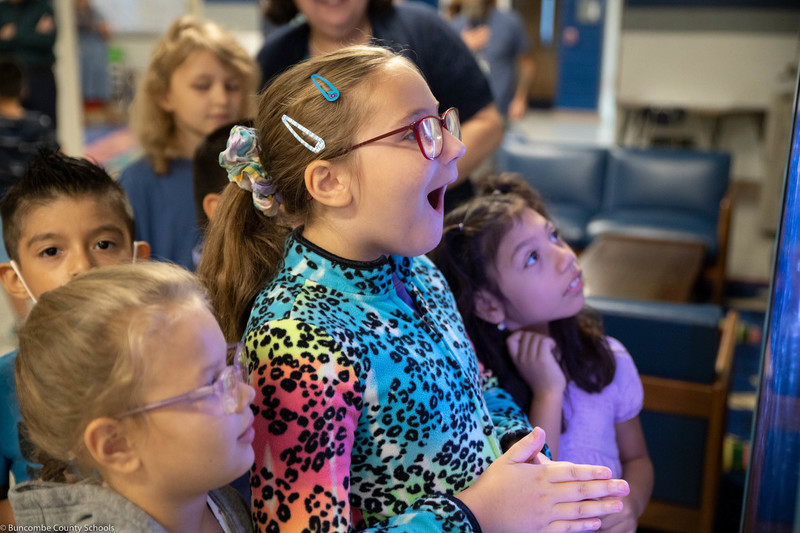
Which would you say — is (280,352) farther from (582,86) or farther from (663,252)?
(582,86)

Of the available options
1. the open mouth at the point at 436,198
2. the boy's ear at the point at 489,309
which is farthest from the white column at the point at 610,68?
the open mouth at the point at 436,198

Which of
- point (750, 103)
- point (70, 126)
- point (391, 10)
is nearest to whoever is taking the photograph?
point (391, 10)

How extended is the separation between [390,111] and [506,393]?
0.67 metres

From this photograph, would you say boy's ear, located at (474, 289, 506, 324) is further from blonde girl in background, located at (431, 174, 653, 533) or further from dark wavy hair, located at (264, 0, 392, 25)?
dark wavy hair, located at (264, 0, 392, 25)

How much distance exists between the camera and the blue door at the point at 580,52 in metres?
12.7

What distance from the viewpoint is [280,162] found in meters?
1.13

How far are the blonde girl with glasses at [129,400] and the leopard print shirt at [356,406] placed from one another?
Answer: 0.20 ft

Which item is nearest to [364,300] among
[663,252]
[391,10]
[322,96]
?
[322,96]

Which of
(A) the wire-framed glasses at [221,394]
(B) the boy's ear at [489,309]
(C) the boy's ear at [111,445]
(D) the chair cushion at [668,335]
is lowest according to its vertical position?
(D) the chair cushion at [668,335]

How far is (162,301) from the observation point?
36.3 inches

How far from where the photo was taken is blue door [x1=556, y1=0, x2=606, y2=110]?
12734mm

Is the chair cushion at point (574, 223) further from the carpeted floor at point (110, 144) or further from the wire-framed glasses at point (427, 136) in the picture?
the wire-framed glasses at point (427, 136)

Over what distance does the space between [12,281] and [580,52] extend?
41.6 ft

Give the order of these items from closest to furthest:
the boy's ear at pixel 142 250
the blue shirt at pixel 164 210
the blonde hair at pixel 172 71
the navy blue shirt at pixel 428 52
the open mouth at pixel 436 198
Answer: the open mouth at pixel 436 198, the boy's ear at pixel 142 250, the navy blue shirt at pixel 428 52, the blue shirt at pixel 164 210, the blonde hair at pixel 172 71
